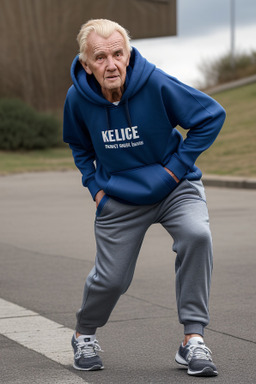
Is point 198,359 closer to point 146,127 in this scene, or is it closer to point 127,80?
point 146,127

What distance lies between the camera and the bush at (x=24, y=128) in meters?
30.8

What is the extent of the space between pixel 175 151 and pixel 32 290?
281cm

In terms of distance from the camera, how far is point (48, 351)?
16.1ft

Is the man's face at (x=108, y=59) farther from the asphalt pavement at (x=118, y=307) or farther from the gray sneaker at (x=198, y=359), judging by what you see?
the asphalt pavement at (x=118, y=307)

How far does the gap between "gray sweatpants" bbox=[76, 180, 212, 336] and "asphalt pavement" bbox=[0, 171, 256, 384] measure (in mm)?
321

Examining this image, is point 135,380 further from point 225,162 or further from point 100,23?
point 225,162

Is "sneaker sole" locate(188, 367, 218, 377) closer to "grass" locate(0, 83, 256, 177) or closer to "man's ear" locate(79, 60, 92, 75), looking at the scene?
"man's ear" locate(79, 60, 92, 75)

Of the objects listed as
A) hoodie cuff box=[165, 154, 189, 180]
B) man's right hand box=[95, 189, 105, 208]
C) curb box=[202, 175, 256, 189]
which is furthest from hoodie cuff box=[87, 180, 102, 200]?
curb box=[202, 175, 256, 189]

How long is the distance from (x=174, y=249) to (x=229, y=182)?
12370 mm

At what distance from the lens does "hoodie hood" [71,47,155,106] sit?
169 inches

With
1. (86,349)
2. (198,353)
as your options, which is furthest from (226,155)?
(198,353)

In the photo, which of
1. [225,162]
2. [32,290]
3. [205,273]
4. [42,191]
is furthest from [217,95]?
[205,273]

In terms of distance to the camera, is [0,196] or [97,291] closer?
[97,291]

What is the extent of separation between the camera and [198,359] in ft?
14.1
